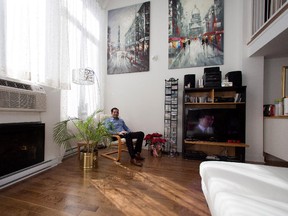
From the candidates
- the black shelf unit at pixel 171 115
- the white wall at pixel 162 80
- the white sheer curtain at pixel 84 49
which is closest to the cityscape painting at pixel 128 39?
the white wall at pixel 162 80

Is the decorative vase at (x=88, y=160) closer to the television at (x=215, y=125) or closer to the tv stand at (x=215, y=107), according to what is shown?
the tv stand at (x=215, y=107)

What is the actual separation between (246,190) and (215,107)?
8.31ft

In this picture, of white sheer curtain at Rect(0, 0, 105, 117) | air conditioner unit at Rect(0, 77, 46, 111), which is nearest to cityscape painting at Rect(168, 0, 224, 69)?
white sheer curtain at Rect(0, 0, 105, 117)

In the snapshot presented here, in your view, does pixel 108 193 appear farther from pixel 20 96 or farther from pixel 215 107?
pixel 215 107

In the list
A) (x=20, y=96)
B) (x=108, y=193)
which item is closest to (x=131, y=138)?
(x=108, y=193)

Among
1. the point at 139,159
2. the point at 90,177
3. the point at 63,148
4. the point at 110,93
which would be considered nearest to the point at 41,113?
the point at 63,148

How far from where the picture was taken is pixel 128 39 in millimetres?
4000

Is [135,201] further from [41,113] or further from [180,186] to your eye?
[41,113]

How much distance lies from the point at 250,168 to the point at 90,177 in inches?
72.1

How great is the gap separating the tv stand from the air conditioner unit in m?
2.46

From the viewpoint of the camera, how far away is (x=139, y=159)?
289 cm

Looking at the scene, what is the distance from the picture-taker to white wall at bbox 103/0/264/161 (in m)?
3.00

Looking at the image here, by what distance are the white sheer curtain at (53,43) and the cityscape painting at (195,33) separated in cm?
187

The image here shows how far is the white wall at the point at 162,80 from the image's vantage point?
3.00m
